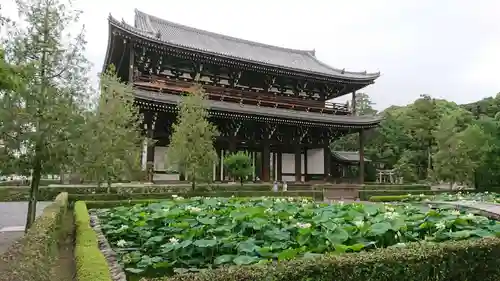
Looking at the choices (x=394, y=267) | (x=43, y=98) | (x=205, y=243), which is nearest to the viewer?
(x=394, y=267)

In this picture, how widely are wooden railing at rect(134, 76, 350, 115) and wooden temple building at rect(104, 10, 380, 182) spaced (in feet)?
0.17

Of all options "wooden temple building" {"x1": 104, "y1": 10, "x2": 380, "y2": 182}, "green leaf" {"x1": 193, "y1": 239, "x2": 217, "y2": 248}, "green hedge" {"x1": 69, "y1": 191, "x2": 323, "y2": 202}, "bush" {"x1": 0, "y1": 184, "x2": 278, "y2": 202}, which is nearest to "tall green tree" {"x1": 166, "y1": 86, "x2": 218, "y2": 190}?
"bush" {"x1": 0, "y1": 184, "x2": 278, "y2": 202}

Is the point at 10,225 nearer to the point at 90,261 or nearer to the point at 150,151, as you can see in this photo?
the point at 90,261

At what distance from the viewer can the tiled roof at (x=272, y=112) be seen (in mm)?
18625

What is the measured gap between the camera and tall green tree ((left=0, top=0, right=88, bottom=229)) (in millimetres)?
7859

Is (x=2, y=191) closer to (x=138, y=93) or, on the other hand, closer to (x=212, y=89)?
(x=138, y=93)

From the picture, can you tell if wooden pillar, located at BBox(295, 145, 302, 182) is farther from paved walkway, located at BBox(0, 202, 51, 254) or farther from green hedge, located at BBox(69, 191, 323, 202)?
paved walkway, located at BBox(0, 202, 51, 254)

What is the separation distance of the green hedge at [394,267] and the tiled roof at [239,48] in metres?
18.4

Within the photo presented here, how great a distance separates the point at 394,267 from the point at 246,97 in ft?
62.6

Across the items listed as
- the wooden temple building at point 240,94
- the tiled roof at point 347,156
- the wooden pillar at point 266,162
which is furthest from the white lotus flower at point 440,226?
the tiled roof at point 347,156

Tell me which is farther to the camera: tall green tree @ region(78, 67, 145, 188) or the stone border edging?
tall green tree @ region(78, 67, 145, 188)

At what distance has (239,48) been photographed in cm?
2755

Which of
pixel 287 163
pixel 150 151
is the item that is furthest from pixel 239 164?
pixel 287 163

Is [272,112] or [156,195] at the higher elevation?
[272,112]
